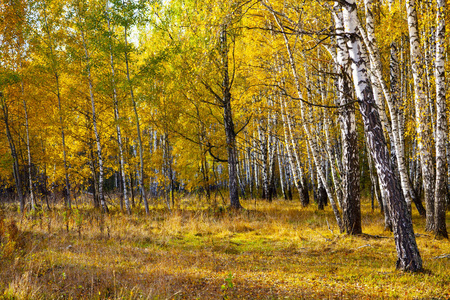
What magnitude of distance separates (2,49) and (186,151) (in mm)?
9186

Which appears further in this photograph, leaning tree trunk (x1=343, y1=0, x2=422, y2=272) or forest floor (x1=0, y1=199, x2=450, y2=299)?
leaning tree trunk (x1=343, y1=0, x2=422, y2=272)

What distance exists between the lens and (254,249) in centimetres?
674

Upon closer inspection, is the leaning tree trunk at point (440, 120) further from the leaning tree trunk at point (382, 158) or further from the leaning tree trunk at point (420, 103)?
the leaning tree trunk at point (382, 158)

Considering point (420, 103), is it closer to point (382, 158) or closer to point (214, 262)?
point (382, 158)

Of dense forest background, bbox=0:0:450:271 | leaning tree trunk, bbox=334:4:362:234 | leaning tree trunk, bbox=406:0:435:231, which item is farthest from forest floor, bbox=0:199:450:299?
dense forest background, bbox=0:0:450:271

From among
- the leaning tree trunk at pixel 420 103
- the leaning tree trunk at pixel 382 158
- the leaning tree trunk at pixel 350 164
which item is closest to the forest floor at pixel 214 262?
the leaning tree trunk at pixel 382 158

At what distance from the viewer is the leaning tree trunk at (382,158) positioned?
422cm

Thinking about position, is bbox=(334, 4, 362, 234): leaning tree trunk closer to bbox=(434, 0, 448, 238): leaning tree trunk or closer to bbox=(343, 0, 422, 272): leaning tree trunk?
bbox=(434, 0, 448, 238): leaning tree trunk

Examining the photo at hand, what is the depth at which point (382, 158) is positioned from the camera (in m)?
4.29

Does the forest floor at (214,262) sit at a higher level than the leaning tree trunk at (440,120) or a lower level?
lower

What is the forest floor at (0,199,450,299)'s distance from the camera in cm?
373

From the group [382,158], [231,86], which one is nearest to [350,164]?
[382,158]

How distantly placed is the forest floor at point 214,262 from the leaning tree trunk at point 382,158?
32 centimetres

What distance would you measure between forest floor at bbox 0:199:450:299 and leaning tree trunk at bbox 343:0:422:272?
12.8 inches
